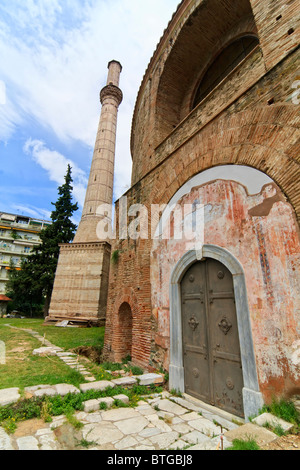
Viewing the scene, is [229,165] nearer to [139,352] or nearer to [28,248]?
[139,352]

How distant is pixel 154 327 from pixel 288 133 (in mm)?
4466

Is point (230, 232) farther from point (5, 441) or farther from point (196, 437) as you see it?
point (5, 441)

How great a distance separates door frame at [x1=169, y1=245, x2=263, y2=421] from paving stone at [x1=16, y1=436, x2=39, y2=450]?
8.20ft

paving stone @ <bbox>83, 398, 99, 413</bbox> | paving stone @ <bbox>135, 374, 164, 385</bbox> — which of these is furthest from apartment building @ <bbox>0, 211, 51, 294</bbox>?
paving stone @ <bbox>83, 398, 99, 413</bbox>

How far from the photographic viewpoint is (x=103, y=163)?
2192 centimetres

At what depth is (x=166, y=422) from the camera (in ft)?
9.95

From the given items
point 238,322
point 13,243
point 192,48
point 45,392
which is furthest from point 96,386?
point 13,243

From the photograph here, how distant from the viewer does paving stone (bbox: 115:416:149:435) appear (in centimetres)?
274

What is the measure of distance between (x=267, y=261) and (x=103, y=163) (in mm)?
21086

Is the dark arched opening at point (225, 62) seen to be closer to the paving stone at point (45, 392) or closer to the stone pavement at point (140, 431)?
the stone pavement at point (140, 431)

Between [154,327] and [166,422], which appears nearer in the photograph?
[166,422]

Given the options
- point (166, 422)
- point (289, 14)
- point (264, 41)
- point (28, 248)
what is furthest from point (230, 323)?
point (28, 248)

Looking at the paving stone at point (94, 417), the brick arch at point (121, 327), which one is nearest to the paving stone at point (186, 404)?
the paving stone at point (94, 417)
